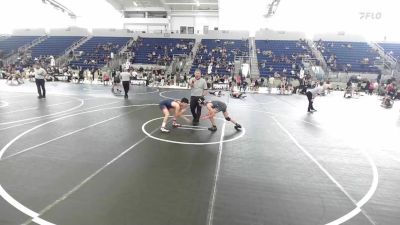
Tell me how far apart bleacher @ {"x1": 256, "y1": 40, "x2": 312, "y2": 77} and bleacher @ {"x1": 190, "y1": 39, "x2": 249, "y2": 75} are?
6.81 ft

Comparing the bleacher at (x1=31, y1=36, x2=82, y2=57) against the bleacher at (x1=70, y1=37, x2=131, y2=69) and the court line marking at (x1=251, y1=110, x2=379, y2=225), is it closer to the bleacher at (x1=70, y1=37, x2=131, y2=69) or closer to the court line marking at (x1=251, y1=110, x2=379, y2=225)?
the bleacher at (x1=70, y1=37, x2=131, y2=69)

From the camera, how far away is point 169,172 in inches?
214

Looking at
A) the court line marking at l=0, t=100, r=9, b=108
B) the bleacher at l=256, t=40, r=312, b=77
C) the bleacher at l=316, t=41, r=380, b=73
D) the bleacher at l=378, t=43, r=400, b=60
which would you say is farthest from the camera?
the bleacher at l=378, t=43, r=400, b=60

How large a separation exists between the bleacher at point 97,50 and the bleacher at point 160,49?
267cm

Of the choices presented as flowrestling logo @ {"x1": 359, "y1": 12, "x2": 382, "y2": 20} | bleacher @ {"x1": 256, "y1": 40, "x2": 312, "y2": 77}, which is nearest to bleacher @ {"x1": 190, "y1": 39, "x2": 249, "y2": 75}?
bleacher @ {"x1": 256, "y1": 40, "x2": 312, "y2": 77}

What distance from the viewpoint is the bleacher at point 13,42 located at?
1540 inches

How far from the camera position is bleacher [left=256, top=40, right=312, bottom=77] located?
29.9 m

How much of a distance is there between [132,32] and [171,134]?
1353 inches

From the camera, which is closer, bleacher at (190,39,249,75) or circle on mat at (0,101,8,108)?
circle on mat at (0,101,8,108)

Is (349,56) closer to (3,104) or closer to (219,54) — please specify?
(219,54)

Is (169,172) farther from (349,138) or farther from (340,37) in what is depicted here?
(340,37)

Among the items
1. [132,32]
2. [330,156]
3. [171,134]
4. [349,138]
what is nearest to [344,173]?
[330,156]

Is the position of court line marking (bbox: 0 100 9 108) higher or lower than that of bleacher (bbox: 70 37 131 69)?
lower

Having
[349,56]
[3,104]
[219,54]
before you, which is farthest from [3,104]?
[349,56]
